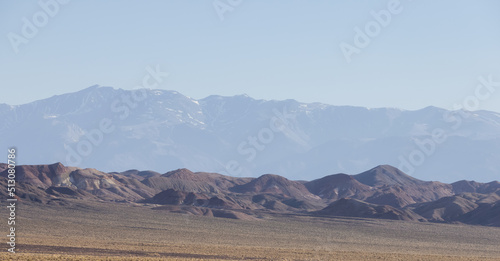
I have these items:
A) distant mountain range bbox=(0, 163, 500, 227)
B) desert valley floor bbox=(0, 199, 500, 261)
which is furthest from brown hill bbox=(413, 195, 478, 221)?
desert valley floor bbox=(0, 199, 500, 261)

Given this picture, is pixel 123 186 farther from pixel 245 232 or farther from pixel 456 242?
pixel 456 242

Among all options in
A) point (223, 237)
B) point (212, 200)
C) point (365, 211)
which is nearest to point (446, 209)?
point (365, 211)

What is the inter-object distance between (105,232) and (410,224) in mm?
62422

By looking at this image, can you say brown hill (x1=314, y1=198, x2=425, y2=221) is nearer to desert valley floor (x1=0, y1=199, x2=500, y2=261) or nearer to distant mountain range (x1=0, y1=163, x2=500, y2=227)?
distant mountain range (x1=0, y1=163, x2=500, y2=227)

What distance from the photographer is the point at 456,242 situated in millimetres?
95938

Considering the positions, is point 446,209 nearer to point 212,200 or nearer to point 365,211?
point 365,211

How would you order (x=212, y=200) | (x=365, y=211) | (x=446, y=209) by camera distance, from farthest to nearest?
(x=446, y=209)
(x=212, y=200)
(x=365, y=211)

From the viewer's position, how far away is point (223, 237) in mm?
86188

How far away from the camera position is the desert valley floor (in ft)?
204

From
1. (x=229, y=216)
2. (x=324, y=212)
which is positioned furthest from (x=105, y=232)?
(x=324, y=212)

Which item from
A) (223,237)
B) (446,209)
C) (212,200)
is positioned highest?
(212,200)

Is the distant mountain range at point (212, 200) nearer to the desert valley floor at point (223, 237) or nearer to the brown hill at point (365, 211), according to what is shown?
the brown hill at point (365, 211)

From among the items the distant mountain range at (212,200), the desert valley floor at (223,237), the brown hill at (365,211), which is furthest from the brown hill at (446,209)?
the desert valley floor at (223,237)

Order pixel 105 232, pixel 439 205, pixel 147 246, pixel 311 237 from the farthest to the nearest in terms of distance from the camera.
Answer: pixel 439 205, pixel 311 237, pixel 105 232, pixel 147 246
